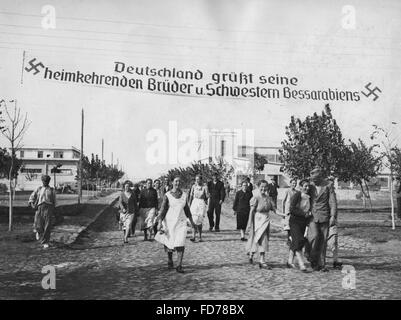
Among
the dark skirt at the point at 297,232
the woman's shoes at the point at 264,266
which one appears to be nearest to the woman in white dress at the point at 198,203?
the woman's shoes at the point at 264,266

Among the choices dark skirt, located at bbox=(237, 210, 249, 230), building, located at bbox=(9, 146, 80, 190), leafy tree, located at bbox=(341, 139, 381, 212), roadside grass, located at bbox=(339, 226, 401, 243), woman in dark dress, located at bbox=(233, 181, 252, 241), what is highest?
building, located at bbox=(9, 146, 80, 190)

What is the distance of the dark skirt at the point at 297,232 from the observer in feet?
26.1

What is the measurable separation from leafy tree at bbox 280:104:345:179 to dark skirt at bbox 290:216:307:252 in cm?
1388

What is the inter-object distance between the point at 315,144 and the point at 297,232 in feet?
47.1

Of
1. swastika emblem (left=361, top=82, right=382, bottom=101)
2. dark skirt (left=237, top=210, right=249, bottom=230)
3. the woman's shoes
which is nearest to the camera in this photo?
the woman's shoes

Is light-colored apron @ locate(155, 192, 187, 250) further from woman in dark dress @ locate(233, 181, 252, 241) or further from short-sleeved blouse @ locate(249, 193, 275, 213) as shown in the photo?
woman in dark dress @ locate(233, 181, 252, 241)

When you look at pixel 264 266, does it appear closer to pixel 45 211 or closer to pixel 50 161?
pixel 45 211

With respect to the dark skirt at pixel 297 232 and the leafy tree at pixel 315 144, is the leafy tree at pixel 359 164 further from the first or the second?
the dark skirt at pixel 297 232

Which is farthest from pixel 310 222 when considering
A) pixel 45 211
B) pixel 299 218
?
pixel 45 211

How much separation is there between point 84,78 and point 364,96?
5.26m

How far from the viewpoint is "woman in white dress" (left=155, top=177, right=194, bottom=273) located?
309 inches

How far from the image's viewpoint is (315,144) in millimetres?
21781

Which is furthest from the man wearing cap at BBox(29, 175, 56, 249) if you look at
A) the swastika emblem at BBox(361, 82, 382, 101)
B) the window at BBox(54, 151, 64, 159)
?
the window at BBox(54, 151, 64, 159)

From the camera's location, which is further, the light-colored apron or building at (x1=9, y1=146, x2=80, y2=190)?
building at (x1=9, y1=146, x2=80, y2=190)
